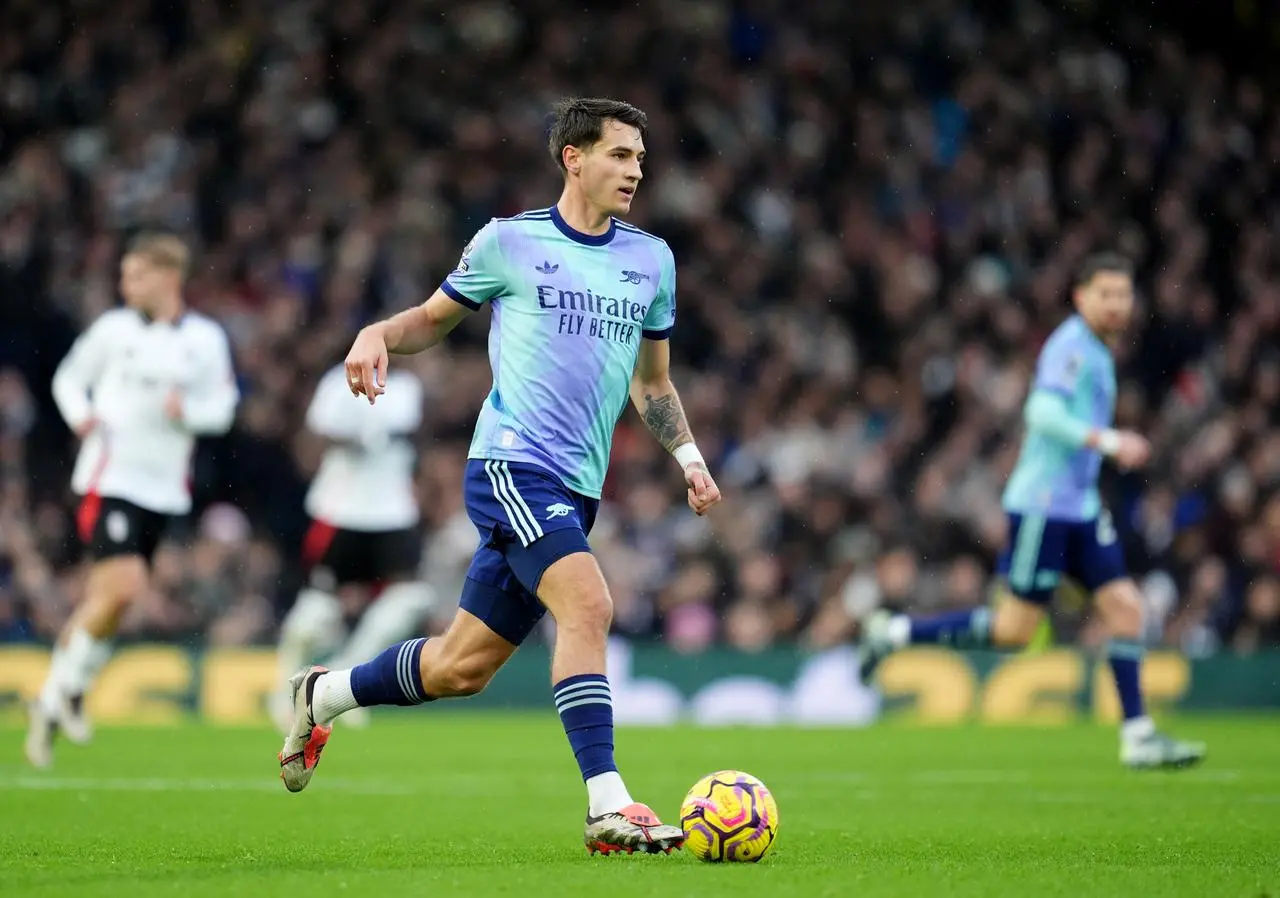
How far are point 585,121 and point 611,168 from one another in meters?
0.19

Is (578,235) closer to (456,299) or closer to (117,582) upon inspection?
(456,299)

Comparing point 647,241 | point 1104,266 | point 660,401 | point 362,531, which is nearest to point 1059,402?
point 1104,266

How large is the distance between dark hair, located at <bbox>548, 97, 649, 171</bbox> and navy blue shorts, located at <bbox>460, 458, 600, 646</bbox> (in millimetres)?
1112

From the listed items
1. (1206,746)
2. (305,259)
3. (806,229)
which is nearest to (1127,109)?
(806,229)

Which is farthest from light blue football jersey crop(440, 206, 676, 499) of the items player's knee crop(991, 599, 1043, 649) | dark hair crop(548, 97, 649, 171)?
player's knee crop(991, 599, 1043, 649)

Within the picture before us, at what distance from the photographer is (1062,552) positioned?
10695mm

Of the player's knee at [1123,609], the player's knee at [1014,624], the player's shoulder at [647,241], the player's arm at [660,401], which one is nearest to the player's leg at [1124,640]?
the player's knee at [1123,609]

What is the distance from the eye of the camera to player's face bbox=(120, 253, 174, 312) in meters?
10.4

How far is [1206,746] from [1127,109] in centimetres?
1188

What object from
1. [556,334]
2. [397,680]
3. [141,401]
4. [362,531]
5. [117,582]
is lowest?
[397,680]

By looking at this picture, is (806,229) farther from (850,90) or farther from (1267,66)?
(1267,66)

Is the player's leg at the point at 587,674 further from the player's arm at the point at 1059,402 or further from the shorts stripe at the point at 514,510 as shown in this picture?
the player's arm at the point at 1059,402

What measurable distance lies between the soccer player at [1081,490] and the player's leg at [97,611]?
15.7 feet

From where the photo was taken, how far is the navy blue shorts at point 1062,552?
34.9 feet
